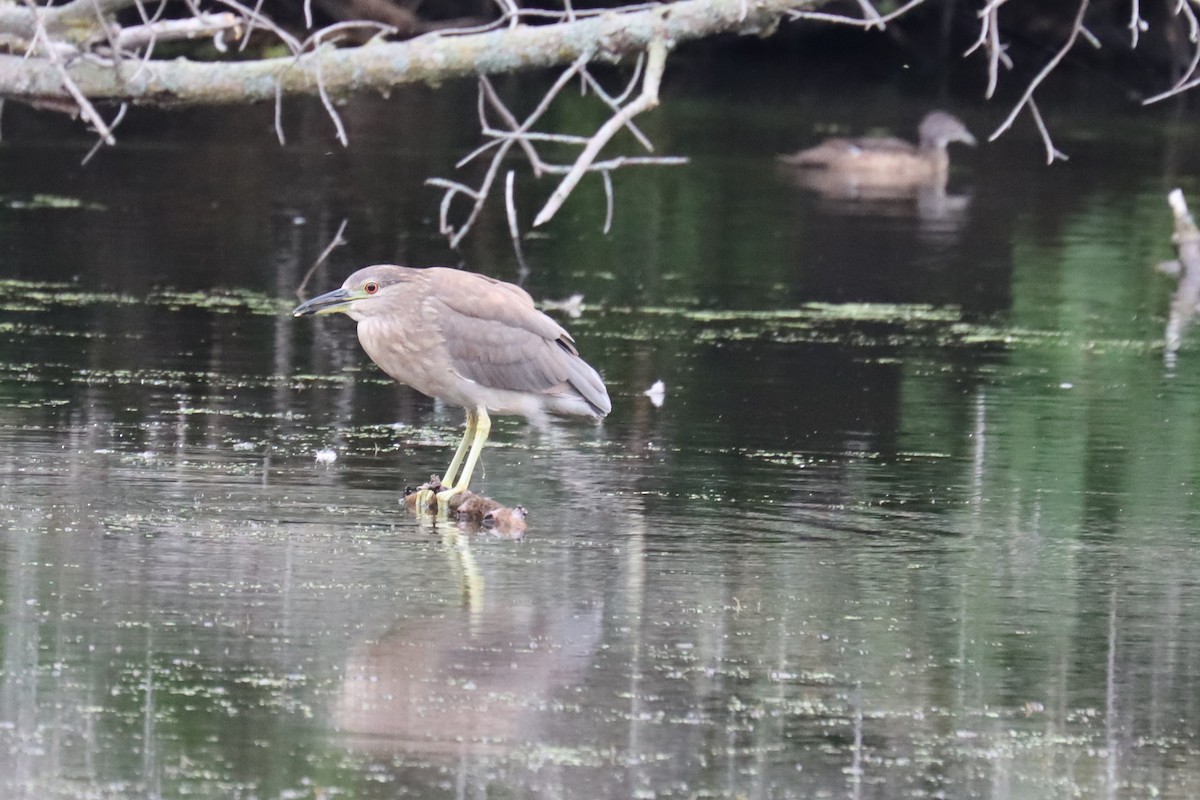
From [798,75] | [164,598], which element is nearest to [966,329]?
[164,598]

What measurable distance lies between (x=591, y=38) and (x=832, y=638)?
158 inches

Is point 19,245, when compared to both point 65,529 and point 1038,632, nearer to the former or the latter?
point 65,529

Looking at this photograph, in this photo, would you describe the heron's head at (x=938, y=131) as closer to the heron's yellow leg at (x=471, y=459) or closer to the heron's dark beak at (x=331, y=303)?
the heron's yellow leg at (x=471, y=459)

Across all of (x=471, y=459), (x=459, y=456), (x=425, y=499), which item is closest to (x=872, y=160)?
(x=459, y=456)

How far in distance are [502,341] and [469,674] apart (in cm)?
297

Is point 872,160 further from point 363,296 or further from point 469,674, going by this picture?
point 469,674

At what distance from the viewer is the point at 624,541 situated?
852 centimetres

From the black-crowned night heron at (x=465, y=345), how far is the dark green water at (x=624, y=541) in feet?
1.13

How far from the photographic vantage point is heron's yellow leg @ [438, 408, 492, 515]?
883 centimetres

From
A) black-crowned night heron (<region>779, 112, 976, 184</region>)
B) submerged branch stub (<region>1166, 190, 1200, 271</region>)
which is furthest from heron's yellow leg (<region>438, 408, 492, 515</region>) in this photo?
black-crowned night heron (<region>779, 112, 976, 184</region>)

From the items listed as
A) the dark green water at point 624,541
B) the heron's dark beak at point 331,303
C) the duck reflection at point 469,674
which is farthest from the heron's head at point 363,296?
the duck reflection at point 469,674

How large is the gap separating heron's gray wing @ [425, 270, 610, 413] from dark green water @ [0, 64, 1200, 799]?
1.41ft

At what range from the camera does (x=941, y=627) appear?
7.40 metres

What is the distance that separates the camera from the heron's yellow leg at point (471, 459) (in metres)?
8.83
